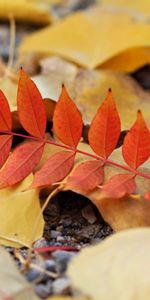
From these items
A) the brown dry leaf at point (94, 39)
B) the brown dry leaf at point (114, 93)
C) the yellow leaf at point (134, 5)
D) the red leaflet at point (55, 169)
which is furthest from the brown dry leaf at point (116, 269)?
the yellow leaf at point (134, 5)

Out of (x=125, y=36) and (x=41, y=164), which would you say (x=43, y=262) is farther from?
(x=125, y=36)

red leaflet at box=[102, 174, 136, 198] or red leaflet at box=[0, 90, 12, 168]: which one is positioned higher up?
red leaflet at box=[0, 90, 12, 168]

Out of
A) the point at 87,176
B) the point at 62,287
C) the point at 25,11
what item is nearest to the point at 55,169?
the point at 87,176

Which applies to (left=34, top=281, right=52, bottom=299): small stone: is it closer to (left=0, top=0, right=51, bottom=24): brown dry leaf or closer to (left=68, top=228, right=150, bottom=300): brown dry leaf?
(left=68, top=228, right=150, bottom=300): brown dry leaf

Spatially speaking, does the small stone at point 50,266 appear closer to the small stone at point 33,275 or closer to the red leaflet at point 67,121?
the small stone at point 33,275

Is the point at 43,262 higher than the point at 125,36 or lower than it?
lower

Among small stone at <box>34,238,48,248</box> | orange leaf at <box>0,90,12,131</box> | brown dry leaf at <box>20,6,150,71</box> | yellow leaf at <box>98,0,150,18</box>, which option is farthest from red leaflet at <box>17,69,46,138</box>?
yellow leaf at <box>98,0,150,18</box>

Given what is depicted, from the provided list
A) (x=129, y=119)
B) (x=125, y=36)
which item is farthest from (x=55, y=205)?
(x=125, y=36)
